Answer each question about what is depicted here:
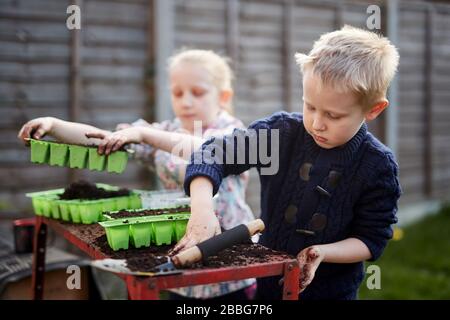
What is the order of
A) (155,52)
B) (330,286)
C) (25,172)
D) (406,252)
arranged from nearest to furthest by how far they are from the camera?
1. (330,286)
2. (25,172)
3. (155,52)
4. (406,252)

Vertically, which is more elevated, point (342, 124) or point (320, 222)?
point (342, 124)

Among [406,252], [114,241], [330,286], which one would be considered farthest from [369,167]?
[406,252]

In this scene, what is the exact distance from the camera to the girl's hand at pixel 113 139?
2014 millimetres

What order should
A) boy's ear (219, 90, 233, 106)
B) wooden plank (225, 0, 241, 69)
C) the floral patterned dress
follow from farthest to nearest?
wooden plank (225, 0, 241, 69) → boy's ear (219, 90, 233, 106) → the floral patterned dress

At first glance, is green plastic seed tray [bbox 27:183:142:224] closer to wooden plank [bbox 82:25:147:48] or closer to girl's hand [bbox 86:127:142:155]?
girl's hand [bbox 86:127:142:155]

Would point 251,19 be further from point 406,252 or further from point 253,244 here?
point 253,244

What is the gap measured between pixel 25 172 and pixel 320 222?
2.79 meters

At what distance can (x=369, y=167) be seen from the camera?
186cm

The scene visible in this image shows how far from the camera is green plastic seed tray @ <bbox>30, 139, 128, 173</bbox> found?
6.63ft

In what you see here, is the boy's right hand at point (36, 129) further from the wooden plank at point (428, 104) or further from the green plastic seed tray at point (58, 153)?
the wooden plank at point (428, 104)

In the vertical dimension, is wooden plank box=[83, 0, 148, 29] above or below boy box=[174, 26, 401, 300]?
above

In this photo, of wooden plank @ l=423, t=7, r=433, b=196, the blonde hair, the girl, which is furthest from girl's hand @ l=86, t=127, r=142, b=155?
wooden plank @ l=423, t=7, r=433, b=196

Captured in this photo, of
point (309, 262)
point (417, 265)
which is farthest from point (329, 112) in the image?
point (417, 265)

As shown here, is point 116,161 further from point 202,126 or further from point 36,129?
point 202,126
